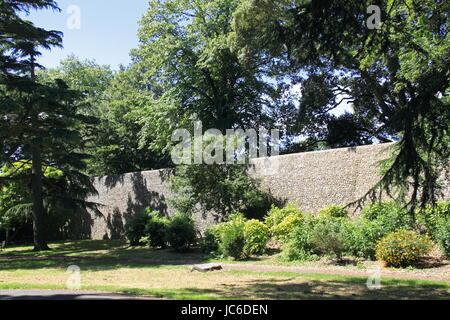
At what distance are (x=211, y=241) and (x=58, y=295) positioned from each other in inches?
316

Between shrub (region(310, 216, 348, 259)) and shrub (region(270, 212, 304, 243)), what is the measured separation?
1.79m

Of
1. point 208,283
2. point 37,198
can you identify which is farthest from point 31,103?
point 208,283

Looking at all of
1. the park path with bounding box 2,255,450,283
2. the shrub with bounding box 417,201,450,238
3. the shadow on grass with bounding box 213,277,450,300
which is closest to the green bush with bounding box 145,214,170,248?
the park path with bounding box 2,255,450,283

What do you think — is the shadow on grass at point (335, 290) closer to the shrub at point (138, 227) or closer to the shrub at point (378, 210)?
the shrub at point (378, 210)

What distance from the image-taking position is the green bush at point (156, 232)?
61.0 ft

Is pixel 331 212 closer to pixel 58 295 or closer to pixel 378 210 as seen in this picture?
pixel 378 210

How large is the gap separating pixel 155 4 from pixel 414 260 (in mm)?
23226

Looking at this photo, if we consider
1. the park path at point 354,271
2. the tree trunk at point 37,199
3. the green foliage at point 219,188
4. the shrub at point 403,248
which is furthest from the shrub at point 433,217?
the tree trunk at point 37,199

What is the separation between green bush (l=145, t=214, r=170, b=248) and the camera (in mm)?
18578

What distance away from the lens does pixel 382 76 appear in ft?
82.2

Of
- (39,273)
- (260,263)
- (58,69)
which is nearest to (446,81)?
(260,263)

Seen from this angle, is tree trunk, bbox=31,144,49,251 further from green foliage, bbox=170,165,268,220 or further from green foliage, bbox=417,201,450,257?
green foliage, bbox=417,201,450,257

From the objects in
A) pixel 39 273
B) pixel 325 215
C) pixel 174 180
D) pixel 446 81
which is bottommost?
pixel 39 273
